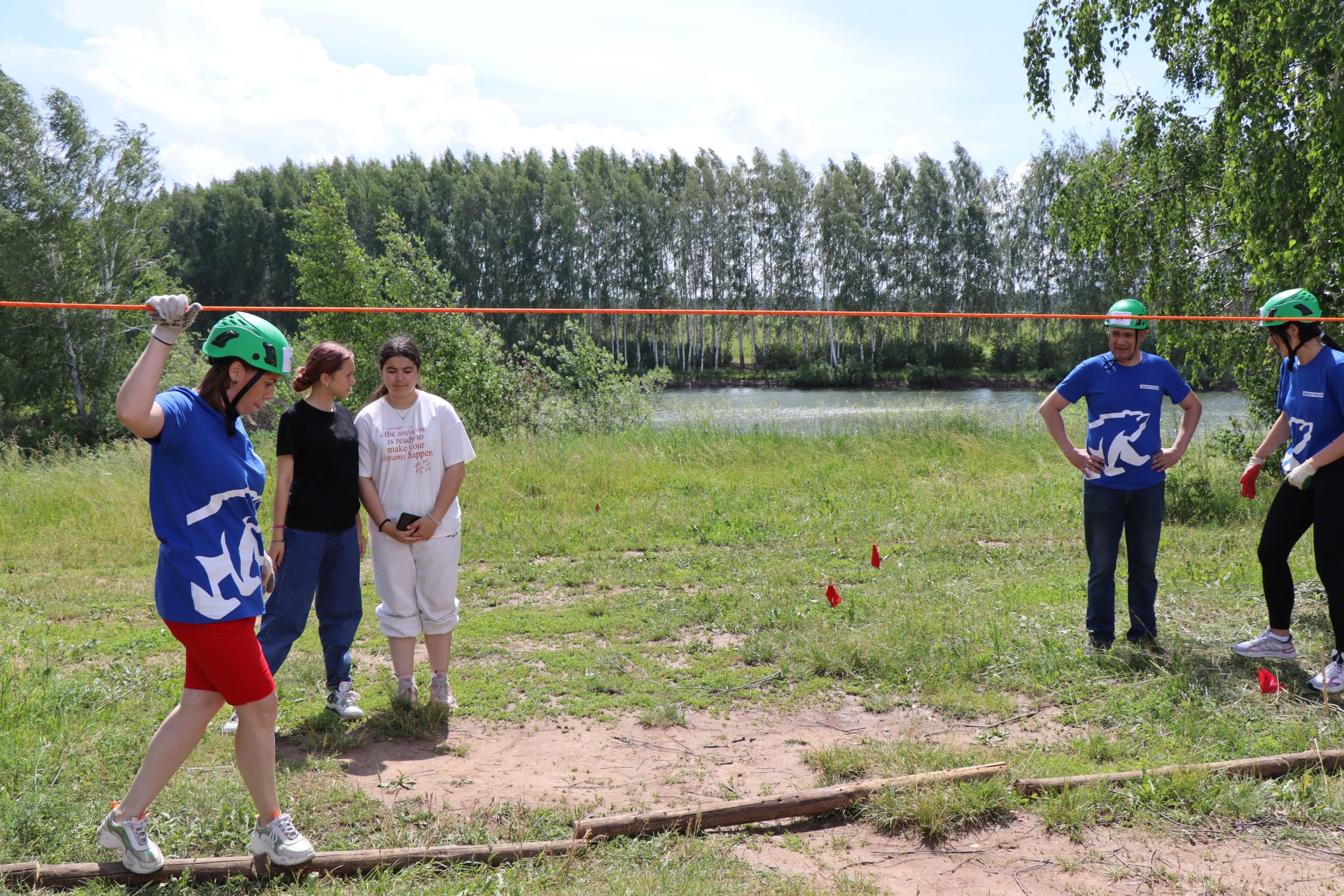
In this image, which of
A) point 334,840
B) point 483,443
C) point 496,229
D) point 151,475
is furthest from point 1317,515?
point 496,229

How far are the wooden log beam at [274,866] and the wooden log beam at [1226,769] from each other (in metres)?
1.85

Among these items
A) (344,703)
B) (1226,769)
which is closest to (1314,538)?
(1226,769)

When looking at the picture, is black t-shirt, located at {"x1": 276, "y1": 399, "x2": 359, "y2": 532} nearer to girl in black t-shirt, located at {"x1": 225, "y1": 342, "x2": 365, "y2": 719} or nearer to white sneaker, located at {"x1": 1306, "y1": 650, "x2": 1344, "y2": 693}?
girl in black t-shirt, located at {"x1": 225, "y1": 342, "x2": 365, "y2": 719}

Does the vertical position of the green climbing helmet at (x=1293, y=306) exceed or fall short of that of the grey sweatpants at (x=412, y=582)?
it exceeds it

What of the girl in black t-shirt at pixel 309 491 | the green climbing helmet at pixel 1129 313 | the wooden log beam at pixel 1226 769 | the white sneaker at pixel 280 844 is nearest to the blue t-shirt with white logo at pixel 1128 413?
the green climbing helmet at pixel 1129 313

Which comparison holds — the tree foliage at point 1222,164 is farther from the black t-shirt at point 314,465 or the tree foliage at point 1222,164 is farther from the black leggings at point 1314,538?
the black t-shirt at point 314,465

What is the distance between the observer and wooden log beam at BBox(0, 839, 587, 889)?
304cm

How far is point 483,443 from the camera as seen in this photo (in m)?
13.4

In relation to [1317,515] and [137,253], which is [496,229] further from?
[1317,515]

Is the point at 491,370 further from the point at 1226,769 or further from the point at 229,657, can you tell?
the point at 1226,769

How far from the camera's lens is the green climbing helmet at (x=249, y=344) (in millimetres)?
3090

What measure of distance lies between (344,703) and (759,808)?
2.27 m

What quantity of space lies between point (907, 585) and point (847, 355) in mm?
42702

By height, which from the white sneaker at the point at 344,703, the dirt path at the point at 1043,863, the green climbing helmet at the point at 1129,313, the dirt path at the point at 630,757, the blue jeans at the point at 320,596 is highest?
the green climbing helmet at the point at 1129,313
